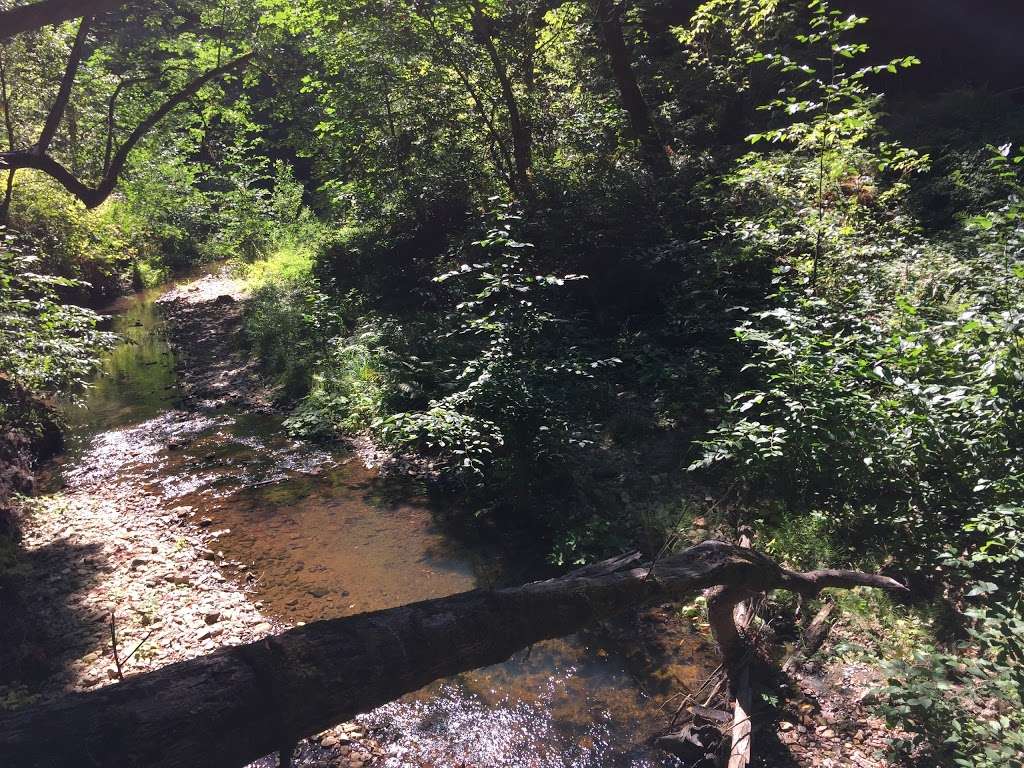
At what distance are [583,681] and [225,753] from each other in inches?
125

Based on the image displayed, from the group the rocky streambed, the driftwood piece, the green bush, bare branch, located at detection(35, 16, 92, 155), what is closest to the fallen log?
the driftwood piece

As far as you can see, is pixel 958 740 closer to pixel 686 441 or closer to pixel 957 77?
pixel 686 441

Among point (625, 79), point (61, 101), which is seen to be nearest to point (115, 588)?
point (61, 101)

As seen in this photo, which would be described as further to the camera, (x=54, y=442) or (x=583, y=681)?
(x=54, y=442)

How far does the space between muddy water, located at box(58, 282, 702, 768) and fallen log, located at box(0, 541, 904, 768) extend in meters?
0.89

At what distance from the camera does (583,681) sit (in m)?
4.41

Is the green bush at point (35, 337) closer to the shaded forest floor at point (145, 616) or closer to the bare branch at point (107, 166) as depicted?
the bare branch at point (107, 166)

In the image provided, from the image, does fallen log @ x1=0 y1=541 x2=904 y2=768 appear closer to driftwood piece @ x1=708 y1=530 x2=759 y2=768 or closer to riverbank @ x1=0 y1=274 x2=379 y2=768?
driftwood piece @ x1=708 y1=530 x2=759 y2=768

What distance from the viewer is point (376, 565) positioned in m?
5.97

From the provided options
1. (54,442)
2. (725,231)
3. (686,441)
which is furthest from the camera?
(54,442)

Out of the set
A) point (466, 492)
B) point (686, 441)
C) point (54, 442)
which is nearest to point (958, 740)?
point (686, 441)

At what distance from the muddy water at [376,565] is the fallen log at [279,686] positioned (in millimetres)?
893

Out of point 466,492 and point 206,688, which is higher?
point 206,688

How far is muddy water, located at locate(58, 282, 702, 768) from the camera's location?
3990 mm
